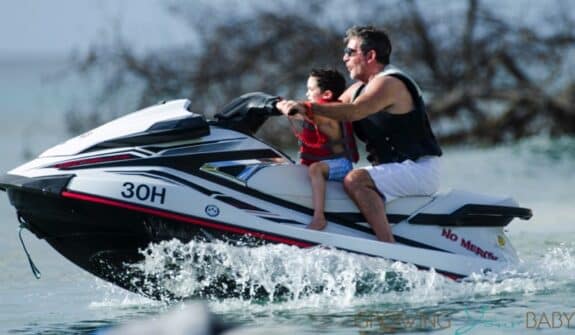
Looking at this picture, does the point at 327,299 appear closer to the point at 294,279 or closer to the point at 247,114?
the point at 294,279

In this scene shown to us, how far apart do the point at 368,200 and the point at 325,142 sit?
0.39 meters

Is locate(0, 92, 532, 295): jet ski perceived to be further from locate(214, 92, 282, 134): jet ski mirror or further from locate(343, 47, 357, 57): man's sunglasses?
locate(343, 47, 357, 57): man's sunglasses

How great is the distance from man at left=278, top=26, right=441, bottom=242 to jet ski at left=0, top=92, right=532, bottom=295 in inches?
3.9

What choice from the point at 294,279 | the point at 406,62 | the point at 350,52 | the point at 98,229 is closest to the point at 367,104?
the point at 350,52

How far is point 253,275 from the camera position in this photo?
7.28 metres

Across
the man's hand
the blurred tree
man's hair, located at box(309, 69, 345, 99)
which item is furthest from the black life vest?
the blurred tree

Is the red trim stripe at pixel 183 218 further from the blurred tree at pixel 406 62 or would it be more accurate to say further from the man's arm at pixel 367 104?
the blurred tree at pixel 406 62

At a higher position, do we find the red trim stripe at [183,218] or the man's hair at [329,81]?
the man's hair at [329,81]

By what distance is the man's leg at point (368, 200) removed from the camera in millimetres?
7348

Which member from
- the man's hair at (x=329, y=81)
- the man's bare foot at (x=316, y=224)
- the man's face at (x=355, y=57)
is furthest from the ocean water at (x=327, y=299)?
the man's face at (x=355, y=57)

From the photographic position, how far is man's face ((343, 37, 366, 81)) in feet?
24.6

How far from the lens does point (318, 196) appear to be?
24.0ft

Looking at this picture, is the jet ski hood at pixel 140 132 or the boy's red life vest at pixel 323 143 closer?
the jet ski hood at pixel 140 132

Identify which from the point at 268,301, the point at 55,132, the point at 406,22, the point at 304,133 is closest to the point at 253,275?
the point at 268,301
